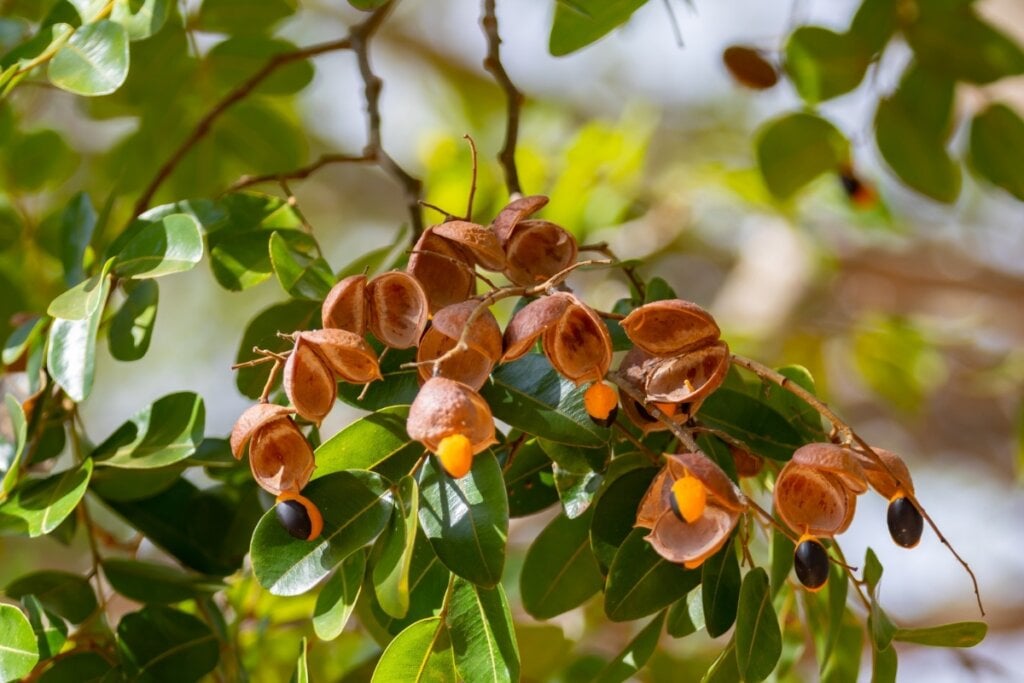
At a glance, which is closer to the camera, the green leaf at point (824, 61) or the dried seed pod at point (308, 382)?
the dried seed pod at point (308, 382)

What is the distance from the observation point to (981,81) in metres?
1.06

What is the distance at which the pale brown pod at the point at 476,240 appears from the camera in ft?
1.98

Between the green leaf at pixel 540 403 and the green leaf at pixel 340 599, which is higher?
the green leaf at pixel 540 403

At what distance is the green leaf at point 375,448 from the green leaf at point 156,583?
0.23 metres

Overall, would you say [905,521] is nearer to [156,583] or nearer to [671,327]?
[671,327]

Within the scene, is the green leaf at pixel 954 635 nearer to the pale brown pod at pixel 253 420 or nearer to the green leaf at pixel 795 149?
the pale brown pod at pixel 253 420

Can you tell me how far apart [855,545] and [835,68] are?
1773 millimetres

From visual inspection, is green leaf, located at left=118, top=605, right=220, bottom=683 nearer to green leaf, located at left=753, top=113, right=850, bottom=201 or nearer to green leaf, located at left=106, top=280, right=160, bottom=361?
green leaf, located at left=106, top=280, right=160, bottom=361

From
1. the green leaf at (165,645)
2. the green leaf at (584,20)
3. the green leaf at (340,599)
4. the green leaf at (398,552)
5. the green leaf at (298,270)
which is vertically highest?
the green leaf at (584,20)

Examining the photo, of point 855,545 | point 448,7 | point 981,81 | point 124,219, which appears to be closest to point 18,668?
A: point 124,219

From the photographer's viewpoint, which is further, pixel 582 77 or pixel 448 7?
pixel 582 77

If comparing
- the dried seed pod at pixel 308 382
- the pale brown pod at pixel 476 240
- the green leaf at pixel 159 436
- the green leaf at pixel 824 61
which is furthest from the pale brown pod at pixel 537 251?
the green leaf at pixel 824 61

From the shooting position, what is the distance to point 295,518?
1.93 feet

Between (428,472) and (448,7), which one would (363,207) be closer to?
(448,7)
